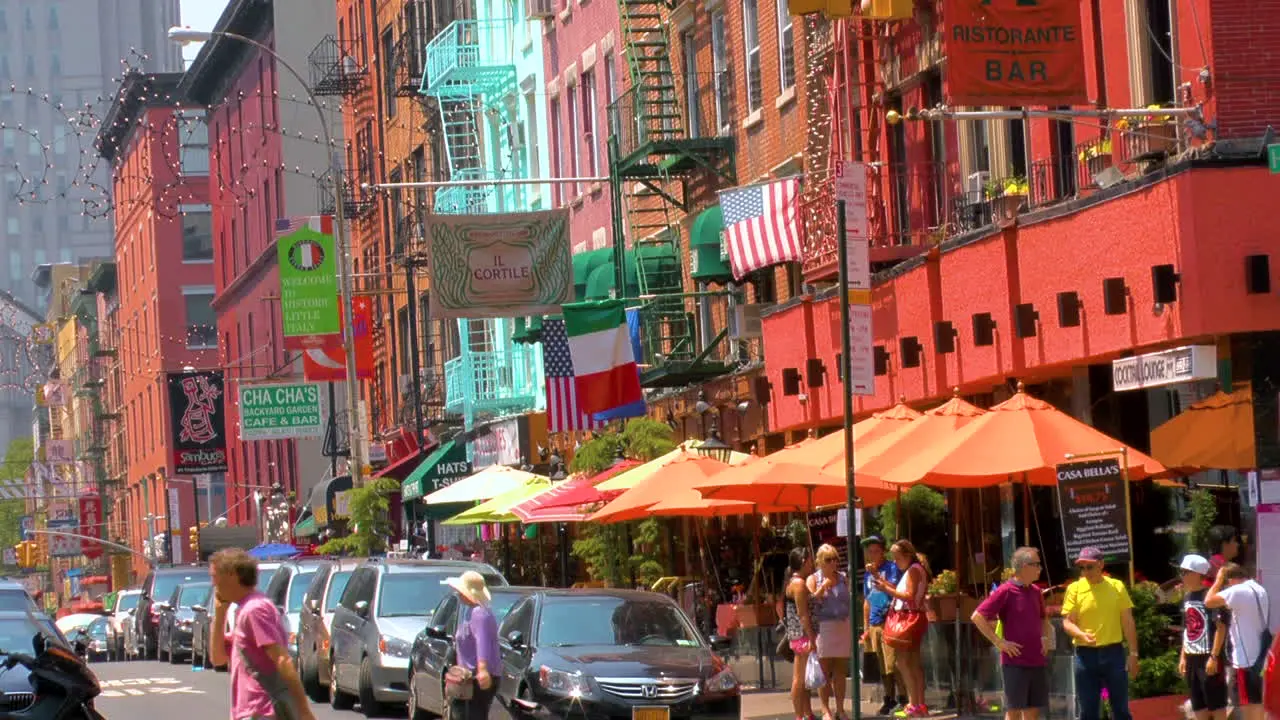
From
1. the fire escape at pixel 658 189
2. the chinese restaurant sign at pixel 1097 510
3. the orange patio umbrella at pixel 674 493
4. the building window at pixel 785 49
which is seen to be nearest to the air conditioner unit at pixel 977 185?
the orange patio umbrella at pixel 674 493

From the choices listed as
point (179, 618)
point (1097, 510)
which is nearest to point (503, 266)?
point (179, 618)

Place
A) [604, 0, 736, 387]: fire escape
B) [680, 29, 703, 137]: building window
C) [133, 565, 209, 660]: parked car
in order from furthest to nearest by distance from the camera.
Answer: [133, 565, 209, 660]: parked car < [680, 29, 703, 137]: building window < [604, 0, 736, 387]: fire escape

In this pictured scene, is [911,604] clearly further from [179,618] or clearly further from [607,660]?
[179,618]

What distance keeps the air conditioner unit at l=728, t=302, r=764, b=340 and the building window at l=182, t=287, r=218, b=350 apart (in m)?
62.0

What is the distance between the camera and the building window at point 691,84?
1476 inches

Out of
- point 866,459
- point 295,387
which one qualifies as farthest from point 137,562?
point 866,459

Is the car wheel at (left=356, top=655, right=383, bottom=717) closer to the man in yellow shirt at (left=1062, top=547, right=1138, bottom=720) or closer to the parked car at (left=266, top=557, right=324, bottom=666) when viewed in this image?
the parked car at (left=266, top=557, right=324, bottom=666)

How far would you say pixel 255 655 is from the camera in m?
12.6

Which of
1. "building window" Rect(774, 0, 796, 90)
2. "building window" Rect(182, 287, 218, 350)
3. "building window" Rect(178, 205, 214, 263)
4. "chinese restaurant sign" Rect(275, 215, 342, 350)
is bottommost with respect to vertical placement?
"chinese restaurant sign" Rect(275, 215, 342, 350)

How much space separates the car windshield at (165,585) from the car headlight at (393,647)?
21.5 metres

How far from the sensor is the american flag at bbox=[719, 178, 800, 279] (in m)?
30.2

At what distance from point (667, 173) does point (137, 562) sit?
71412mm

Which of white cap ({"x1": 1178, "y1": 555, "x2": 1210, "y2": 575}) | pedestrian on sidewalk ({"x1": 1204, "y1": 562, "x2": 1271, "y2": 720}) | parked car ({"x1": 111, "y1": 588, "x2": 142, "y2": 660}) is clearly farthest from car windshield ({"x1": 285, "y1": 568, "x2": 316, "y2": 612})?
→ parked car ({"x1": 111, "y1": 588, "x2": 142, "y2": 660})

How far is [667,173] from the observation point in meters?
36.8
